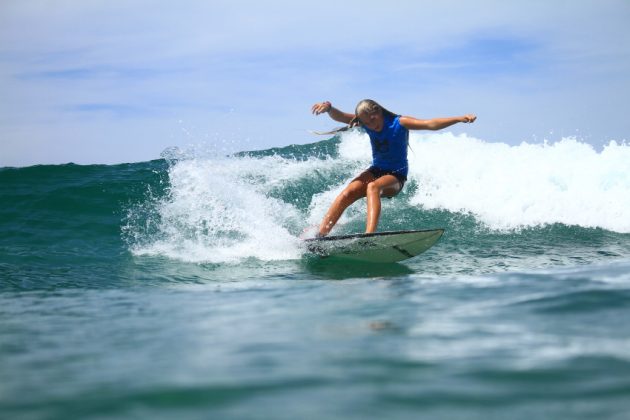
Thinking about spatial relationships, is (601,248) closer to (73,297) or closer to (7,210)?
(73,297)

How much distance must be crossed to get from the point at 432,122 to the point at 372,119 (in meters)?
0.88

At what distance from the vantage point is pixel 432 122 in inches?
288

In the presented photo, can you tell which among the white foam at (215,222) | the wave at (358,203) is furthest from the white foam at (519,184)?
the white foam at (215,222)

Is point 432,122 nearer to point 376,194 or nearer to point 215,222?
point 376,194

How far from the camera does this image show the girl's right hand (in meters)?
7.89

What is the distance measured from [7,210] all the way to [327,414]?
40.0ft

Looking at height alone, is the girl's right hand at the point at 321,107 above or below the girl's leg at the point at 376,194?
above

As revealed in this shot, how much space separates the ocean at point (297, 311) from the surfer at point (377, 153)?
29.8 inches

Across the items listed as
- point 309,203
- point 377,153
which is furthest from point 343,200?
point 309,203

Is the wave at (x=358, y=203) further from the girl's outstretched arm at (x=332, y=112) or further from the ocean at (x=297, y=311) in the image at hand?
the girl's outstretched arm at (x=332, y=112)

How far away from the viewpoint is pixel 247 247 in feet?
29.4

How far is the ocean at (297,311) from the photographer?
8.52 feet

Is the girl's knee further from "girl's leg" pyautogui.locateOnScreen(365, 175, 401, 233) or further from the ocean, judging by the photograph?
the ocean

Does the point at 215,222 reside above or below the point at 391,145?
below
